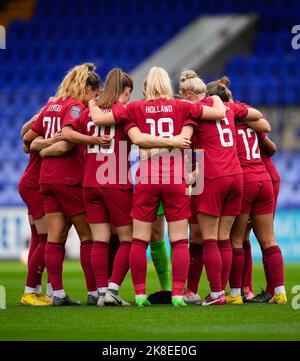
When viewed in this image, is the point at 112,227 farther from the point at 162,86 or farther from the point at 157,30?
the point at 157,30

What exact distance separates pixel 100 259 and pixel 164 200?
78cm

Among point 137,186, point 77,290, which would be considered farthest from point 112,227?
point 77,290

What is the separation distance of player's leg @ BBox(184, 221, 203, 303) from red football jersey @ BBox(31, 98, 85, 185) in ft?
3.87

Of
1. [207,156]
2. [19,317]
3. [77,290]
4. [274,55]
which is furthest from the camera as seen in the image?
[274,55]

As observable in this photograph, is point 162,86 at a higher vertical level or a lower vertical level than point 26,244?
higher

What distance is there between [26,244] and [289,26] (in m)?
8.69

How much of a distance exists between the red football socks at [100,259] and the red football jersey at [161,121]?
717mm

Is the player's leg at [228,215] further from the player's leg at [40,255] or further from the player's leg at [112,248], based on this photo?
the player's leg at [40,255]

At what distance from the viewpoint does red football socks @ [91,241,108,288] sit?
29.1 ft

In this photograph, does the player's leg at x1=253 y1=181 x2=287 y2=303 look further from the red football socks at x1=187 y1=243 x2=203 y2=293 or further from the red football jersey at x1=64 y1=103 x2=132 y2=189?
the red football jersey at x1=64 y1=103 x2=132 y2=189

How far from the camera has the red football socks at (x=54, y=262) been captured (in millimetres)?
9031

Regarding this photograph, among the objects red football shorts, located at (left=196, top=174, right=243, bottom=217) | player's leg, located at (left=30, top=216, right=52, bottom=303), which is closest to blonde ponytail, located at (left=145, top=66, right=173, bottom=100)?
red football shorts, located at (left=196, top=174, right=243, bottom=217)

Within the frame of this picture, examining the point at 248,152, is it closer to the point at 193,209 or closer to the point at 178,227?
the point at 193,209

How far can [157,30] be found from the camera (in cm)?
2388
